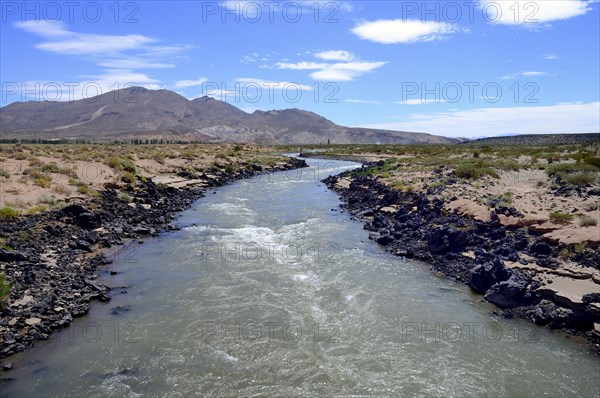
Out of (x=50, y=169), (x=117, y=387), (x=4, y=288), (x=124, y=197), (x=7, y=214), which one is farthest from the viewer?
(x=50, y=169)

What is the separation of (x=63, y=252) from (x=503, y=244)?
16974mm

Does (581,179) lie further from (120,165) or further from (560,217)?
(120,165)

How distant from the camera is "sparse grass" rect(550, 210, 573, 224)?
16641 mm

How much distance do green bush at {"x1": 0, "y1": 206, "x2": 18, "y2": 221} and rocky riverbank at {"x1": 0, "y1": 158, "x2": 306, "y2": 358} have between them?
0.31 meters

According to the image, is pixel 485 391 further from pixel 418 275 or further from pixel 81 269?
pixel 81 269

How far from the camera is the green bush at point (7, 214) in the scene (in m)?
18.6

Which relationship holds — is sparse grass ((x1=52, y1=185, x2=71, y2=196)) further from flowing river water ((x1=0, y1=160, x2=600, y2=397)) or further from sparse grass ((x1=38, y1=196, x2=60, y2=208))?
flowing river water ((x1=0, y1=160, x2=600, y2=397))

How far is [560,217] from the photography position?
16.8m

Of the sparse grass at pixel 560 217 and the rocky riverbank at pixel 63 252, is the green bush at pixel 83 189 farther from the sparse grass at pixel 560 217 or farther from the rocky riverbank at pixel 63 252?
the sparse grass at pixel 560 217

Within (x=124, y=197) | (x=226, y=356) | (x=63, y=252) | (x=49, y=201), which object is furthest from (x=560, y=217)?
(x=124, y=197)

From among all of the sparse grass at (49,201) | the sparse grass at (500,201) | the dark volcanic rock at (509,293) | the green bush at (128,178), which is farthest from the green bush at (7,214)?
the sparse grass at (500,201)

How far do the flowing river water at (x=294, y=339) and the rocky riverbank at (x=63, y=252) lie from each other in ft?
2.14

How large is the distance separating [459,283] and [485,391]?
20.5 ft

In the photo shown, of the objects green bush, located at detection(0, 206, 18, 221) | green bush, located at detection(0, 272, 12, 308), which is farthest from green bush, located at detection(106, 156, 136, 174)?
green bush, located at detection(0, 272, 12, 308)
